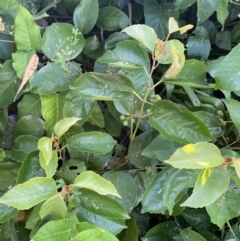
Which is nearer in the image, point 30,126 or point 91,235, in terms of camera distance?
point 91,235

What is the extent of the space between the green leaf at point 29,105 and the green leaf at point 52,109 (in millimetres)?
48

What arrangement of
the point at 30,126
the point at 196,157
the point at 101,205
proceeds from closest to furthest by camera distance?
the point at 196,157 < the point at 101,205 < the point at 30,126

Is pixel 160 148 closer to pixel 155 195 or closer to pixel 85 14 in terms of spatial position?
pixel 155 195

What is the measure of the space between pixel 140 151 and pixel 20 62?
0.87ft

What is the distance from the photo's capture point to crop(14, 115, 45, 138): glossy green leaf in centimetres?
65

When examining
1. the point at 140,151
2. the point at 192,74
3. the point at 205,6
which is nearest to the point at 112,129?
the point at 140,151

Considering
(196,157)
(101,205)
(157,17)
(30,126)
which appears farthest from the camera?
(157,17)

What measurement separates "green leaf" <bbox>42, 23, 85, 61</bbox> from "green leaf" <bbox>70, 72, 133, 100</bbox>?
88 mm

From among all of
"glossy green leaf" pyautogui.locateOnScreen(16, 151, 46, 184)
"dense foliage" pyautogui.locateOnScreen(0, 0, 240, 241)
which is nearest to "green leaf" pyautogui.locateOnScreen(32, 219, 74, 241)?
"dense foliage" pyautogui.locateOnScreen(0, 0, 240, 241)

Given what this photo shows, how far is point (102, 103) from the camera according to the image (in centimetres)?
72

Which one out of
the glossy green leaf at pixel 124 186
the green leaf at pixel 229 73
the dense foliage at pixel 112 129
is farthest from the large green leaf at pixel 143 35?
the glossy green leaf at pixel 124 186

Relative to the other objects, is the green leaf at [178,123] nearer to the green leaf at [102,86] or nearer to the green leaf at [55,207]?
the green leaf at [102,86]

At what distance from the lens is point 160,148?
60 centimetres

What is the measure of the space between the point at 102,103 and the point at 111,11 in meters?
0.20
